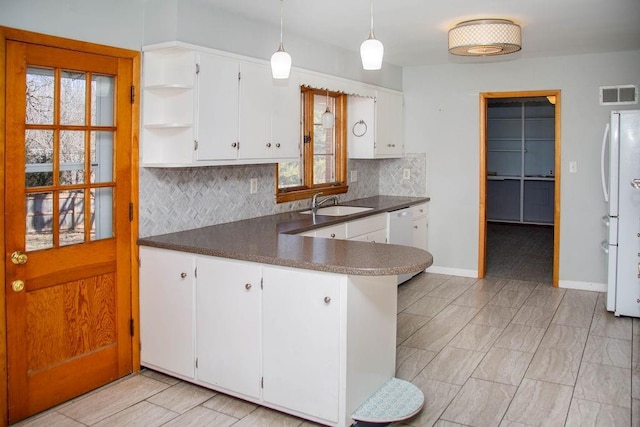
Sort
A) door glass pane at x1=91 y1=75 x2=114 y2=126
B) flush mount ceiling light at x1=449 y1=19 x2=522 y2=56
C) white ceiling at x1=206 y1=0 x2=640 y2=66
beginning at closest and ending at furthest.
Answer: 1. door glass pane at x1=91 y1=75 x2=114 y2=126
2. white ceiling at x1=206 y1=0 x2=640 y2=66
3. flush mount ceiling light at x1=449 y1=19 x2=522 y2=56

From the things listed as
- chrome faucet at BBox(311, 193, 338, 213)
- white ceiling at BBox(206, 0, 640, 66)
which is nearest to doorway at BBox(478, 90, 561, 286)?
chrome faucet at BBox(311, 193, 338, 213)

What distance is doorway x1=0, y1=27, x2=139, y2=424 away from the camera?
2.83 meters

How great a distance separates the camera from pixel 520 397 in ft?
10.4

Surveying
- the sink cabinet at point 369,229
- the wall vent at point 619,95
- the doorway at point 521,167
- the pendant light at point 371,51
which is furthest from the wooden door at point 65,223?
the doorway at point 521,167

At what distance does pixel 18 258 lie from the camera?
2844 mm

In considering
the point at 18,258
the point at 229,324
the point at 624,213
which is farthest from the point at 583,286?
the point at 18,258

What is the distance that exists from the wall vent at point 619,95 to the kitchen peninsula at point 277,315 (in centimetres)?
350

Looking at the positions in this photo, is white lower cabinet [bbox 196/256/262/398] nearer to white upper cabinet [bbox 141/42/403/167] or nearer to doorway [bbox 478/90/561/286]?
white upper cabinet [bbox 141/42/403/167]

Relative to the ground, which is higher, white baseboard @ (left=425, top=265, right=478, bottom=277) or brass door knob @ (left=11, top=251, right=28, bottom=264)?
brass door knob @ (left=11, top=251, right=28, bottom=264)

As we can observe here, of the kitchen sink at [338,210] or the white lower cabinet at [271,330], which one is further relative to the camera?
the kitchen sink at [338,210]

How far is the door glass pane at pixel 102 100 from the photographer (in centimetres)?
320

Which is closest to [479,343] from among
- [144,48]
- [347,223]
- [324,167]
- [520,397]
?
[520,397]

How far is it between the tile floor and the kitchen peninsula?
0.17m

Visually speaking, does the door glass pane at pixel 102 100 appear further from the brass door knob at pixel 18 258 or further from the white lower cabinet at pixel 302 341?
the white lower cabinet at pixel 302 341
